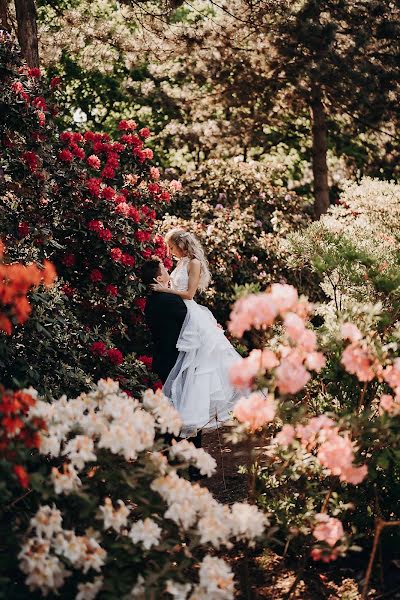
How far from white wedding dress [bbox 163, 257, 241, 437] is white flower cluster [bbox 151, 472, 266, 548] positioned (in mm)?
3068

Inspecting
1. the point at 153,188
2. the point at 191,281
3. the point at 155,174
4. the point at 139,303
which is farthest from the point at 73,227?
the point at 155,174

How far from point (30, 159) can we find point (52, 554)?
3891 mm

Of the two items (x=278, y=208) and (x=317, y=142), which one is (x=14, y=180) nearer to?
(x=278, y=208)

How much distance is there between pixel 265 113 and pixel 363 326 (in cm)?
1225

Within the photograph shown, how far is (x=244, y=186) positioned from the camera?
11984mm

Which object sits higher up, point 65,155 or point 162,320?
point 65,155

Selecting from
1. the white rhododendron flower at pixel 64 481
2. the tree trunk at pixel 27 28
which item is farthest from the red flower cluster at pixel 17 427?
the tree trunk at pixel 27 28

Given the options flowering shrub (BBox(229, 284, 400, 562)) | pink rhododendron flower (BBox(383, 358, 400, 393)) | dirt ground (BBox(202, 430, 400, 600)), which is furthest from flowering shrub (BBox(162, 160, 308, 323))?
pink rhododendron flower (BBox(383, 358, 400, 393))

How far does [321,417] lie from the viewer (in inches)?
123

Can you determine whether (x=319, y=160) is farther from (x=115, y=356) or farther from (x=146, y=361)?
(x=115, y=356)

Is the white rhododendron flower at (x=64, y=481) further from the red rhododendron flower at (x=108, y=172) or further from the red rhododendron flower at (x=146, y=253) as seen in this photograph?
the red rhododendron flower at (x=108, y=172)

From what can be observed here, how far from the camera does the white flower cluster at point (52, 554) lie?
2461 mm

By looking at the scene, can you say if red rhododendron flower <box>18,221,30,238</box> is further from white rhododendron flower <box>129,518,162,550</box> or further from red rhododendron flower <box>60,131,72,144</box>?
white rhododendron flower <box>129,518,162,550</box>

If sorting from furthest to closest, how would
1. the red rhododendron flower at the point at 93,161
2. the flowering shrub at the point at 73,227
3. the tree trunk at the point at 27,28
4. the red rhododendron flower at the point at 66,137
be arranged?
the tree trunk at the point at 27,28 → the red rhododendron flower at the point at 93,161 → the red rhododendron flower at the point at 66,137 → the flowering shrub at the point at 73,227
